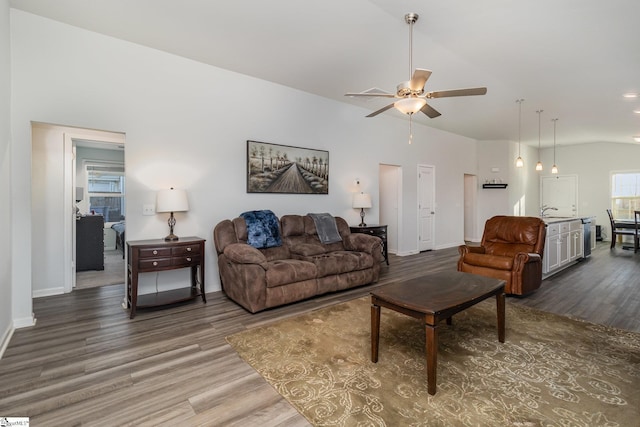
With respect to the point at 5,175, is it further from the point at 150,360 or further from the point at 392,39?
the point at 392,39

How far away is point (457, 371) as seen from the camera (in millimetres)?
2168

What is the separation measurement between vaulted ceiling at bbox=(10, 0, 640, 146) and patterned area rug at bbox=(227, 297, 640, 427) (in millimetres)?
3010

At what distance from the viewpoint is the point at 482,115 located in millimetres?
6328

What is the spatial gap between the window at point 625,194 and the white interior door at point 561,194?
0.87 meters

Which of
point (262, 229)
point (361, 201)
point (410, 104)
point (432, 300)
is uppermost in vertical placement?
point (410, 104)

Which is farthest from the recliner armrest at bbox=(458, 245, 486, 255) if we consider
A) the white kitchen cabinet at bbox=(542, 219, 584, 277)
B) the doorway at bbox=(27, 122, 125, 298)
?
the doorway at bbox=(27, 122, 125, 298)

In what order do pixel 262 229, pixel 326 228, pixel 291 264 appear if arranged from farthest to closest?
pixel 326 228, pixel 262 229, pixel 291 264

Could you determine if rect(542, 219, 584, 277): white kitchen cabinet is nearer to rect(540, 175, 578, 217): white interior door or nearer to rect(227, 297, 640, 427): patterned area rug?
rect(227, 297, 640, 427): patterned area rug

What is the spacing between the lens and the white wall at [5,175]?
257 centimetres

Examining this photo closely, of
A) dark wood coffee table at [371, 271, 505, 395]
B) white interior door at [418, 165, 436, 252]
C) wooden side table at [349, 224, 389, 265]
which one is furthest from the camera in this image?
white interior door at [418, 165, 436, 252]

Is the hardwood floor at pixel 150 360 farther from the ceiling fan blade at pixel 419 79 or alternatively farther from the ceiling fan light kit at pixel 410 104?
the ceiling fan blade at pixel 419 79

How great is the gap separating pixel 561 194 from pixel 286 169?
995 cm

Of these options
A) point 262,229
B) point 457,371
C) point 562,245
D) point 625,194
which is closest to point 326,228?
point 262,229

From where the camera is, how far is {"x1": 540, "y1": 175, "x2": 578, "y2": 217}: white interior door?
9664mm
